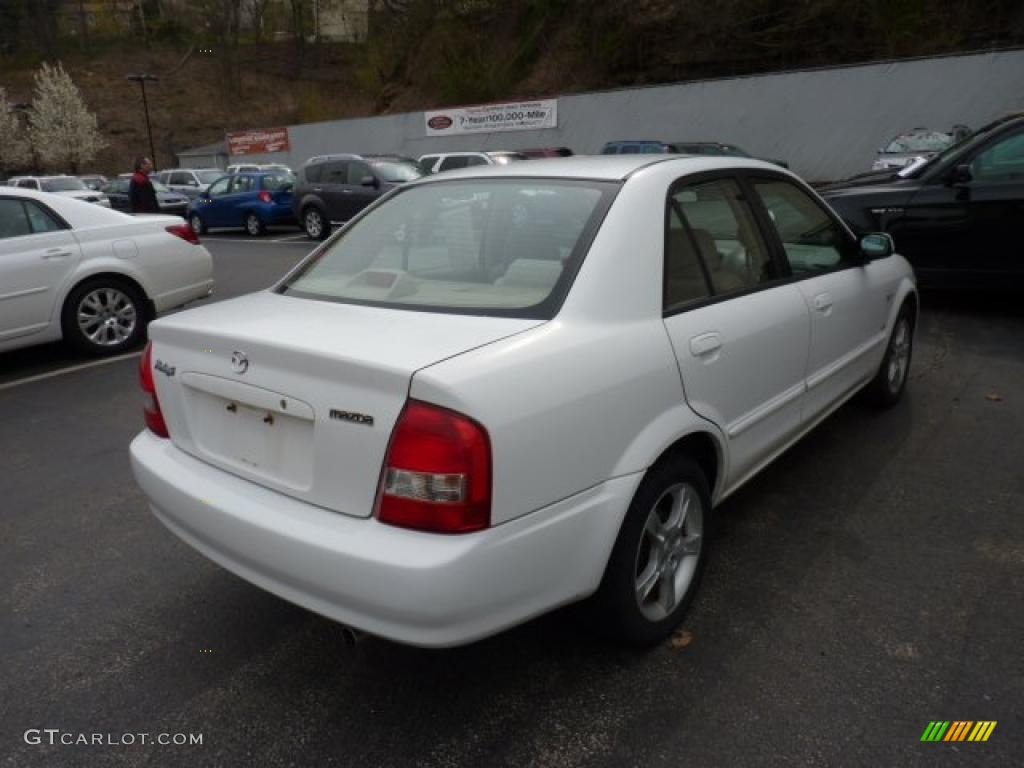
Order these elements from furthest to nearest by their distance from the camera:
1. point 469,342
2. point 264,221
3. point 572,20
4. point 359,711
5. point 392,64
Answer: point 392,64
point 572,20
point 264,221
point 359,711
point 469,342

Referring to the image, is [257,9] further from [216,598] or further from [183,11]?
[216,598]

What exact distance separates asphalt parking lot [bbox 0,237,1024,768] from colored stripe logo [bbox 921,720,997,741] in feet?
0.08

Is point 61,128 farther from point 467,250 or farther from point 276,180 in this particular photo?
point 467,250

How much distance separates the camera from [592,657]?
2.54 m

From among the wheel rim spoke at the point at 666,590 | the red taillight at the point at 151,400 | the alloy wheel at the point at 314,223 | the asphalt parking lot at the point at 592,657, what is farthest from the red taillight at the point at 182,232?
the alloy wheel at the point at 314,223

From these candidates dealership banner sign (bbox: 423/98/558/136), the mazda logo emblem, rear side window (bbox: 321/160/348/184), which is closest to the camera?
the mazda logo emblem

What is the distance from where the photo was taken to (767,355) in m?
2.95

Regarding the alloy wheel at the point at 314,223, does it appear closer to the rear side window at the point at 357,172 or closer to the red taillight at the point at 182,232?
the rear side window at the point at 357,172

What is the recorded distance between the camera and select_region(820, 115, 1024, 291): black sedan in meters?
6.41

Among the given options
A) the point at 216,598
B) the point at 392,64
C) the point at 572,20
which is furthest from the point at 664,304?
the point at 392,64

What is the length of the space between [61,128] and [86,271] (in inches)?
2055

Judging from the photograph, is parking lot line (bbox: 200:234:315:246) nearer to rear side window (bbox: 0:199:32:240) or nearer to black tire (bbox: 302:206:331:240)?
black tire (bbox: 302:206:331:240)

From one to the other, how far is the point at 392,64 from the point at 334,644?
4707 cm

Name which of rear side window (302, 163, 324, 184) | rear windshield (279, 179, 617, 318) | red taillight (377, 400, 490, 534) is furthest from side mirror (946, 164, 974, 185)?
rear side window (302, 163, 324, 184)
